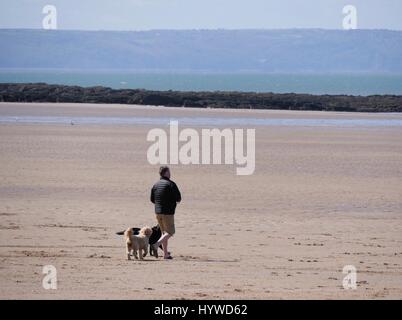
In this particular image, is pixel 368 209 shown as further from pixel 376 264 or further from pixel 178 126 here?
pixel 178 126

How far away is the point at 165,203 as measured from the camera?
50.0 ft

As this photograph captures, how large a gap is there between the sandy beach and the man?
0.35 metres

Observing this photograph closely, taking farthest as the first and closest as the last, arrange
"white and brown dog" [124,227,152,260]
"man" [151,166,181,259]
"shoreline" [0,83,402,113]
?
"shoreline" [0,83,402,113] → "man" [151,166,181,259] → "white and brown dog" [124,227,152,260]

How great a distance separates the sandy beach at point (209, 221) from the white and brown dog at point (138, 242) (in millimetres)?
163

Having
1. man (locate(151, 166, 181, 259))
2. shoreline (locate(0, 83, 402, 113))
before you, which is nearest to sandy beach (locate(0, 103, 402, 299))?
man (locate(151, 166, 181, 259))

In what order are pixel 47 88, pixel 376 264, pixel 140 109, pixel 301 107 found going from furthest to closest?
pixel 47 88
pixel 301 107
pixel 140 109
pixel 376 264

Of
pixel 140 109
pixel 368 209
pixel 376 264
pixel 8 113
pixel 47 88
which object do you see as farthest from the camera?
pixel 47 88

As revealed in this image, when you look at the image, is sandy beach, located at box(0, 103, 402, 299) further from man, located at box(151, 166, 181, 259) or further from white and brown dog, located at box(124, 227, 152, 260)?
man, located at box(151, 166, 181, 259)

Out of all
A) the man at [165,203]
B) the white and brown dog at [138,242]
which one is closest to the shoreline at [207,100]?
the man at [165,203]

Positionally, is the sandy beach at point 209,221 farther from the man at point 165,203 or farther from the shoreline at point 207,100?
the shoreline at point 207,100

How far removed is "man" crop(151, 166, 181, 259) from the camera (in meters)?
15.2

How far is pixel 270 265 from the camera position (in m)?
14.6
